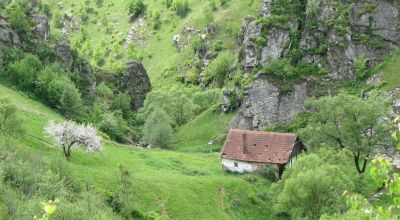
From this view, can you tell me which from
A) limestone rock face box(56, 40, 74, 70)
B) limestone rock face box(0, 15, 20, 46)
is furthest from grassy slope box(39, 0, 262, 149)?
limestone rock face box(0, 15, 20, 46)

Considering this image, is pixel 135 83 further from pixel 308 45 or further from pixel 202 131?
pixel 308 45

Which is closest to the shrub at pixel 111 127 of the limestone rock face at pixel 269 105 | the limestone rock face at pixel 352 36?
the limestone rock face at pixel 269 105

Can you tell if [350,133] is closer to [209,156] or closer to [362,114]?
[362,114]

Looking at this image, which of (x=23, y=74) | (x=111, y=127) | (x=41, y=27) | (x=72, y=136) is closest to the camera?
(x=72, y=136)

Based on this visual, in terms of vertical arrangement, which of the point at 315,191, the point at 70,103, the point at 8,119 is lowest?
the point at 315,191

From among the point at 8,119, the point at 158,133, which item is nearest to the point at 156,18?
the point at 158,133

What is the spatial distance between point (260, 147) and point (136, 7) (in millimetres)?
118715

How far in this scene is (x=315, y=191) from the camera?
5538cm

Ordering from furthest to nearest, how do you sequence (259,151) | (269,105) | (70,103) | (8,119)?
(70,103) → (269,105) → (259,151) → (8,119)

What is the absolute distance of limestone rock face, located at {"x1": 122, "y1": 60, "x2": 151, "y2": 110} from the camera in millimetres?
125812

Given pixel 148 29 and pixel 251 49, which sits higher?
pixel 148 29

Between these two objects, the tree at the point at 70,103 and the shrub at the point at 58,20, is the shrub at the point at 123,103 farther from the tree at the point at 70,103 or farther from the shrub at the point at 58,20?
the shrub at the point at 58,20

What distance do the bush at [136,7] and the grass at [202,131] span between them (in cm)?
8760

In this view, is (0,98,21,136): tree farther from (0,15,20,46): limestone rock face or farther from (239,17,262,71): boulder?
(239,17,262,71): boulder
